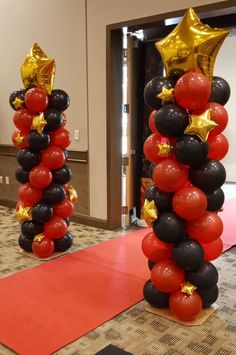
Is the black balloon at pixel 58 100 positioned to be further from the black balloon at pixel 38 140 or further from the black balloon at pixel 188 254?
the black balloon at pixel 188 254

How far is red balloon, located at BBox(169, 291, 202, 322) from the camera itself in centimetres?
243

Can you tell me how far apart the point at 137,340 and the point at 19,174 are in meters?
1.98

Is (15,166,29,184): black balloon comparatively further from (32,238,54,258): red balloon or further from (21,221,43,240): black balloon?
(32,238,54,258): red balloon

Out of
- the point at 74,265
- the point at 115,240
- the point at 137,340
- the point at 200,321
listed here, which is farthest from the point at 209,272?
the point at 115,240

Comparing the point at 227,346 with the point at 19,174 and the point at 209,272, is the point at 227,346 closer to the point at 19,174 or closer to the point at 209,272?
the point at 209,272

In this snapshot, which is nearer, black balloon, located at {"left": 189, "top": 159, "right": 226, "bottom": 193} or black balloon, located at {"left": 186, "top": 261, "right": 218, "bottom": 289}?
black balloon, located at {"left": 189, "top": 159, "right": 226, "bottom": 193}

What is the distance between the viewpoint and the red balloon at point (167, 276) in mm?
2438

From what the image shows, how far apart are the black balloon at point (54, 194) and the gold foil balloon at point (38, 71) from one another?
88 centimetres

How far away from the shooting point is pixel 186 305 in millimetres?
2428

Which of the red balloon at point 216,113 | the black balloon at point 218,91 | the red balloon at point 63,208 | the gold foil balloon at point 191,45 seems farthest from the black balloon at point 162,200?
the red balloon at point 63,208

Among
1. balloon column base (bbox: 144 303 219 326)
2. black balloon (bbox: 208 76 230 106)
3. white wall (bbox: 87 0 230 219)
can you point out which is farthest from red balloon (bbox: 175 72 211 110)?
white wall (bbox: 87 0 230 219)

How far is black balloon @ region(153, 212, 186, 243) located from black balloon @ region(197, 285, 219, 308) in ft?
1.37

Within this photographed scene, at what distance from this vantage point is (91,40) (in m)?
4.48

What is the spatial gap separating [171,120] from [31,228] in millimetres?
1979
